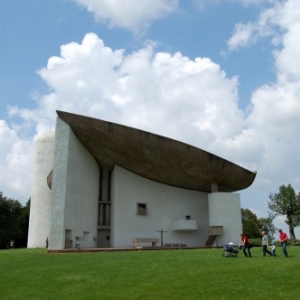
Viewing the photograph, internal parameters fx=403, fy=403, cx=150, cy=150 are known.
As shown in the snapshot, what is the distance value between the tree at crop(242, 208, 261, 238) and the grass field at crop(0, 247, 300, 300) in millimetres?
36521

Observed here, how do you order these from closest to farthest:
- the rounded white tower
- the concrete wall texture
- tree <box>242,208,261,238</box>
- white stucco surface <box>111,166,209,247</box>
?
the concrete wall texture < white stucco surface <box>111,166,209,247</box> < the rounded white tower < tree <box>242,208,261,238</box>

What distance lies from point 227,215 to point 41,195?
1541 centimetres

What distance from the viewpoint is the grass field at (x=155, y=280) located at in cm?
940

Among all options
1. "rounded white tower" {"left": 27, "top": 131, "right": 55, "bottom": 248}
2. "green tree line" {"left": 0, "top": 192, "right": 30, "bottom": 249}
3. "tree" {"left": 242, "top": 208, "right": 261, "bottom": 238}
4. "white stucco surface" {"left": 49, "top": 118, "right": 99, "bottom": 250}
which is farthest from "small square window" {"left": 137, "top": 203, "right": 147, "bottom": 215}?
"tree" {"left": 242, "top": 208, "right": 261, "bottom": 238}

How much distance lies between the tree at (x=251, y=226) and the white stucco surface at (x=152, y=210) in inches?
770

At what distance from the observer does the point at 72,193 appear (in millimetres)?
23547

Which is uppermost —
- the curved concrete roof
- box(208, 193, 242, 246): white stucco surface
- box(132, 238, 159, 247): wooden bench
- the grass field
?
the curved concrete roof

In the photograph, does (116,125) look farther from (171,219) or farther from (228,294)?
(228,294)

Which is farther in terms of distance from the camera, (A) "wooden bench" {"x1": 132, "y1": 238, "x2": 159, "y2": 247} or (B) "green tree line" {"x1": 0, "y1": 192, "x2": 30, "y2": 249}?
(B) "green tree line" {"x1": 0, "y1": 192, "x2": 30, "y2": 249}

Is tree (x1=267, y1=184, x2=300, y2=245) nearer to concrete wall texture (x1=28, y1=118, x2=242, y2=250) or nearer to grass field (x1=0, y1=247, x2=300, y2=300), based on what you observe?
concrete wall texture (x1=28, y1=118, x2=242, y2=250)

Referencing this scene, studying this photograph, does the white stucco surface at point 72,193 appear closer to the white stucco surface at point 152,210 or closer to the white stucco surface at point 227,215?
the white stucco surface at point 152,210

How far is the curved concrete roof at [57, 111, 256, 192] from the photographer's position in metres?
24.0

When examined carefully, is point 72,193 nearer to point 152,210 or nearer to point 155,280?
point 152,210

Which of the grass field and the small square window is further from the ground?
the small square window
